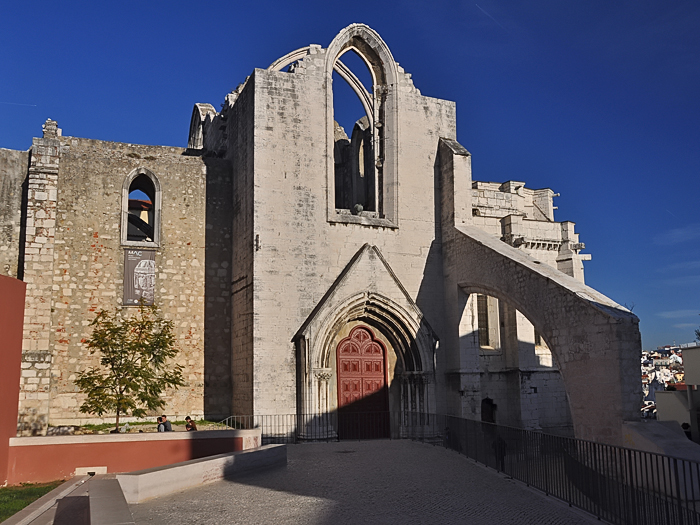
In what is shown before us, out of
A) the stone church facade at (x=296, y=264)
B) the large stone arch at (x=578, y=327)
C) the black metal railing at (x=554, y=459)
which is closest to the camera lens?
the black metal railing at (x=554, y=459)

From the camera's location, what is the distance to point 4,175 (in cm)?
1820

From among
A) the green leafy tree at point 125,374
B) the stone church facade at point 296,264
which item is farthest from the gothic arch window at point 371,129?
the green leafy tree at point 125,374

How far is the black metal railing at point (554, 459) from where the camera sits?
8211 millimetres

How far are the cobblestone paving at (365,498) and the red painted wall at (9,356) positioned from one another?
14.4ft

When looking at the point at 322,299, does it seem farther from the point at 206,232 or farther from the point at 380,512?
the point at 380,512

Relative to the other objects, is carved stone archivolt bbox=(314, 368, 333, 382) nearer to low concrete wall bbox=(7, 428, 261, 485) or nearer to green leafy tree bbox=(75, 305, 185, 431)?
green leafy tree bbox=(75, 305, 185, 431)

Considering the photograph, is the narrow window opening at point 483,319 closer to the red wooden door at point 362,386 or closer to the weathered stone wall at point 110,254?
the red wooden door at point 362,386

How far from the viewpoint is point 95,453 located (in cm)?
1284

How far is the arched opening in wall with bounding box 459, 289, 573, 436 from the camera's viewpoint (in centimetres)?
2058

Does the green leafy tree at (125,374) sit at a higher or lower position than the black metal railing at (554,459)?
higher

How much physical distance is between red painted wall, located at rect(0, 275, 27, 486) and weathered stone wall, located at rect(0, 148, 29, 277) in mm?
4921

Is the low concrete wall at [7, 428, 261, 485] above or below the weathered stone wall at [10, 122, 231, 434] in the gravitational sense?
below

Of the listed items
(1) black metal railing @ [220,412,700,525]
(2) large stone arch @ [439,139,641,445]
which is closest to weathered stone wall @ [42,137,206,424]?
(1) black metal railing @ [220,412,700,525]

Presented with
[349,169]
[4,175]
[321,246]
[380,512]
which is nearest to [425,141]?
[349,169]
